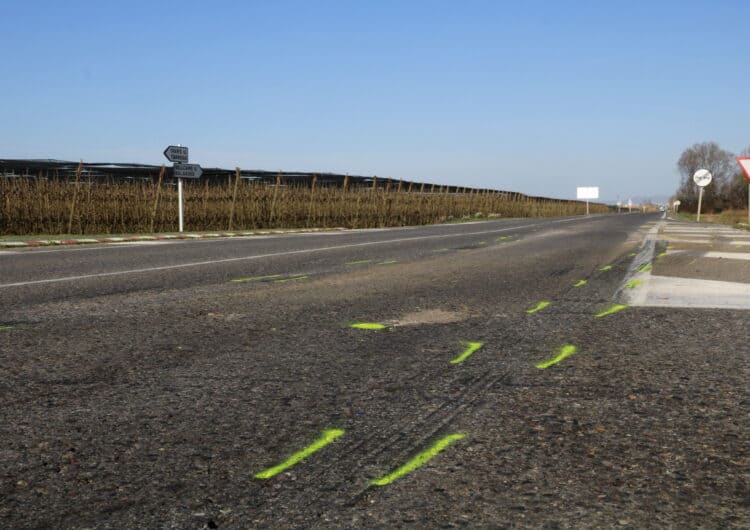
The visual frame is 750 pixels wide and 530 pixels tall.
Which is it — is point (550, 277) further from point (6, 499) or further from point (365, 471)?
point (6, 499)

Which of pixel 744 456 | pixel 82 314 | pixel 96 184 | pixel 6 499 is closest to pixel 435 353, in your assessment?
pixel 744 456

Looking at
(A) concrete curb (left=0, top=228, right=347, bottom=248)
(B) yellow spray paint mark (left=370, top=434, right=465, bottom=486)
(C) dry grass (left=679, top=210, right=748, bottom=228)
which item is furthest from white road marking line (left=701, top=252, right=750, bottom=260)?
(C) dry grass (left=679, top=210, right=748, bottom=228)

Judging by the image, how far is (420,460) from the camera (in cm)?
241

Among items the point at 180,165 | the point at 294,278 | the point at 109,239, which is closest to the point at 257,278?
the point at 294,278

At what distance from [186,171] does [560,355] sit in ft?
60.9

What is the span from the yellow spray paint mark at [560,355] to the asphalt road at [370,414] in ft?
0.08

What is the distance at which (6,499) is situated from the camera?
2094 millimetres

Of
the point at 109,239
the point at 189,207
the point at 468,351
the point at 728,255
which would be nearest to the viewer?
the point at 468,351

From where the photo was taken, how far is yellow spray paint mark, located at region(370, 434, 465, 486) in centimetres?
224

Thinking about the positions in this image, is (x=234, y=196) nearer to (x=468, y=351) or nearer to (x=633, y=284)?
(x=633, y=284)

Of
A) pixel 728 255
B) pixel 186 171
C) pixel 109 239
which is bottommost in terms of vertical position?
pixel 109 239

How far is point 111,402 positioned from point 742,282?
6812 millimetres

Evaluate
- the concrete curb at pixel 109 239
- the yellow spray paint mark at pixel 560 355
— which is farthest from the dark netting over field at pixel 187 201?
the yellow spray paint mark at pixel 560 355

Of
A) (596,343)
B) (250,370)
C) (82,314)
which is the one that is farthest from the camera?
(82,314)
